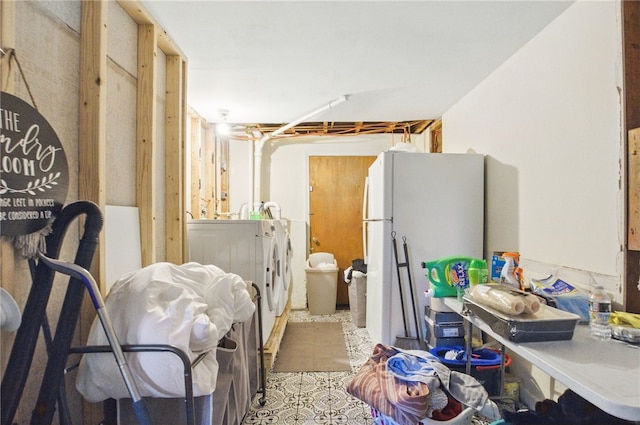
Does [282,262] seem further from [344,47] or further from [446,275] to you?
[344,47]

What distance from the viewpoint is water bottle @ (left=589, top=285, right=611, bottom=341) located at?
4.05 ft

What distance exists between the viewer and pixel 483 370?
1.94 meters

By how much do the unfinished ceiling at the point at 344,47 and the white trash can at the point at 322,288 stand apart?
6.30 ft

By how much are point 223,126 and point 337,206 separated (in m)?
1.76

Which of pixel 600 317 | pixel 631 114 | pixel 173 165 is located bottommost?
pixel 600 317

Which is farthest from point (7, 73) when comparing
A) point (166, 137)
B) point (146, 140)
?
point (166, 137)

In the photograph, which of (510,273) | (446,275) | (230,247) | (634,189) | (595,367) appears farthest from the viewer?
(230,247)

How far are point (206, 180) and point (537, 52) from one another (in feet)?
10.5

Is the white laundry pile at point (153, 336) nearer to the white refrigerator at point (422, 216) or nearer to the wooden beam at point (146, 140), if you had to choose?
the wooden beam at point (146, 140)

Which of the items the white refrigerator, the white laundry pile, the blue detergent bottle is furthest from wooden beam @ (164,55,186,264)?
the blue detergent bottle

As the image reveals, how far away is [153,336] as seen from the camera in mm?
1053

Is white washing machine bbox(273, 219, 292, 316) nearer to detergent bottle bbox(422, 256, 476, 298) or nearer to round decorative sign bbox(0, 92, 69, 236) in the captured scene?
detergent bottle bbox(422, 256, 476, 298)

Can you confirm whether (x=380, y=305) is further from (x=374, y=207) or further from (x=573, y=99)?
(x=573, y=99)

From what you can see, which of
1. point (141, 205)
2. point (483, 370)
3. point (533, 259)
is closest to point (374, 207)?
point (533, 259)
